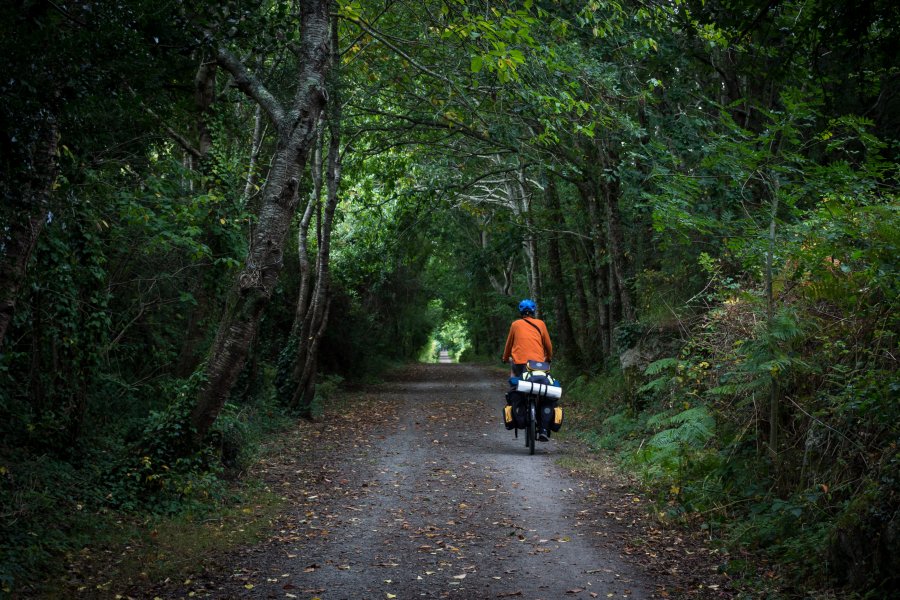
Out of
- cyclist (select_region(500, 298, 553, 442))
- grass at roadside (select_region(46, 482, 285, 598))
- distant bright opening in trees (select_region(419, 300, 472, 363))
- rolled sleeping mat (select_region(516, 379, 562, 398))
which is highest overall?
distant bright opening in trees (select_region(419, 300, 472, 363))

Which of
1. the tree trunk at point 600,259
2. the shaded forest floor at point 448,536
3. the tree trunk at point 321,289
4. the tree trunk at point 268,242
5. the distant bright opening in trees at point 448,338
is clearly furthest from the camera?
the distant bright opening in trees at point 448,338

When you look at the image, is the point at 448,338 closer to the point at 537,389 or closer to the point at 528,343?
the point at 528,343

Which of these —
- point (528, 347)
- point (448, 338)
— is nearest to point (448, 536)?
point (528, 347)

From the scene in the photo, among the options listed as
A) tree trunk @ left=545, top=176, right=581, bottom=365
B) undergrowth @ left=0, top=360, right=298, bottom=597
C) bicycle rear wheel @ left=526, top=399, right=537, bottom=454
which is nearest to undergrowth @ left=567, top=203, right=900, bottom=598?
bicycle rear wheel @ left=526, top=399, right=537, bottom=454

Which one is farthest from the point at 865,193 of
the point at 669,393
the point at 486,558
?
the point at 486,558

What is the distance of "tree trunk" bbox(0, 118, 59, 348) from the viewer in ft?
19.6

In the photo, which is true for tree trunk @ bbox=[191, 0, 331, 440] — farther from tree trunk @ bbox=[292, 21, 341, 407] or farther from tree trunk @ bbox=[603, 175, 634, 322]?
A: tree trunk @ bbox=[603, 175, 634, 322]

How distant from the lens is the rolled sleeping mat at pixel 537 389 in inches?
456

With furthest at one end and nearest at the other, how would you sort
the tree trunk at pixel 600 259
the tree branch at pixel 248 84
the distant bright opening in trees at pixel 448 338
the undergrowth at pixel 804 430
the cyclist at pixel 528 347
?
the distant bright opening in trees at pixel 448 338, the tree trunk at pixel 600 259, the cyclist at pixel 528 347, the tree branch at pixel 248 84, the undergrowth at pixel 804 430

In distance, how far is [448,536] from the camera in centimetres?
740

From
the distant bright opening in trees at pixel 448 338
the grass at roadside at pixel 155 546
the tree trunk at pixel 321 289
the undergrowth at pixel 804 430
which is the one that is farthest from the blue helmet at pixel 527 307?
the distant bright opening in trees at pixel 448 338

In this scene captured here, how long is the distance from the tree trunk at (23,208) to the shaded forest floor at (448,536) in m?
2.46

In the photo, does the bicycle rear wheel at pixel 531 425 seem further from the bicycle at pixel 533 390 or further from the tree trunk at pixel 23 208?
the tree trunk at pixel 23 208

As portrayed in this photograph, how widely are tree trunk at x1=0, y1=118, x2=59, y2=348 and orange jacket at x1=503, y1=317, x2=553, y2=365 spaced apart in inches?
283
